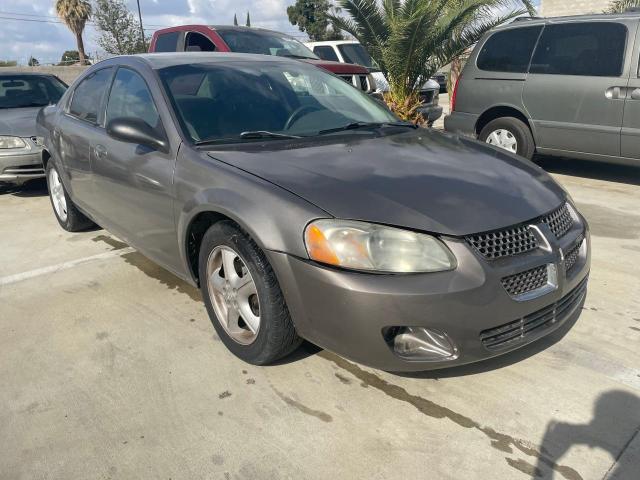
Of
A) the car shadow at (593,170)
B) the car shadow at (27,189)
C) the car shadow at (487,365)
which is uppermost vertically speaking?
the car shadow at (593,170)

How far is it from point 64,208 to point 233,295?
3039 mm

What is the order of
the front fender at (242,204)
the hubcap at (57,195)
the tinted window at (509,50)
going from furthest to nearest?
1. the tinted window at (509,50)
2. the hubcap at (57,195)
3. the front fender at (242,204)

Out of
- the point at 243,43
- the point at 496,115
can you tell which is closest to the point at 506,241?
the point at 496,115

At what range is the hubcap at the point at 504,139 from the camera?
652cm

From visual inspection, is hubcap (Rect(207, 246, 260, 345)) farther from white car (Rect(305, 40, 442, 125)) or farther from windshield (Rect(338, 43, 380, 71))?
windshield (Rect(338, 43, 380, 71))

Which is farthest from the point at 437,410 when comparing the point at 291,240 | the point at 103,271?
the point at 103,271

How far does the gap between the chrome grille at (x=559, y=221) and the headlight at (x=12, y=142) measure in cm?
589

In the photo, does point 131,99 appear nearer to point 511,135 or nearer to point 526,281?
point 526,281

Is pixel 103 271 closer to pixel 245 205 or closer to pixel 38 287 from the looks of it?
pixel 38 287

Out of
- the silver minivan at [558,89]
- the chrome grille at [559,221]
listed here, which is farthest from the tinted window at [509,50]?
the chrome grille at [559,221]

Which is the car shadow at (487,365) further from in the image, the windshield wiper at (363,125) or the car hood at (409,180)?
the windshield wiper at (363,125)

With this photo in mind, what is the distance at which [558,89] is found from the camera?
6.07 metres

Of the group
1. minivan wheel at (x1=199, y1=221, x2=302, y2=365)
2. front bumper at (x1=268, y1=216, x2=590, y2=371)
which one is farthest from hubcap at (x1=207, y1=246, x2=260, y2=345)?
front bumper at (x1=268, y1=216, x2=590, y2=371)

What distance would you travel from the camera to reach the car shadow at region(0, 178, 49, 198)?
6705mm
